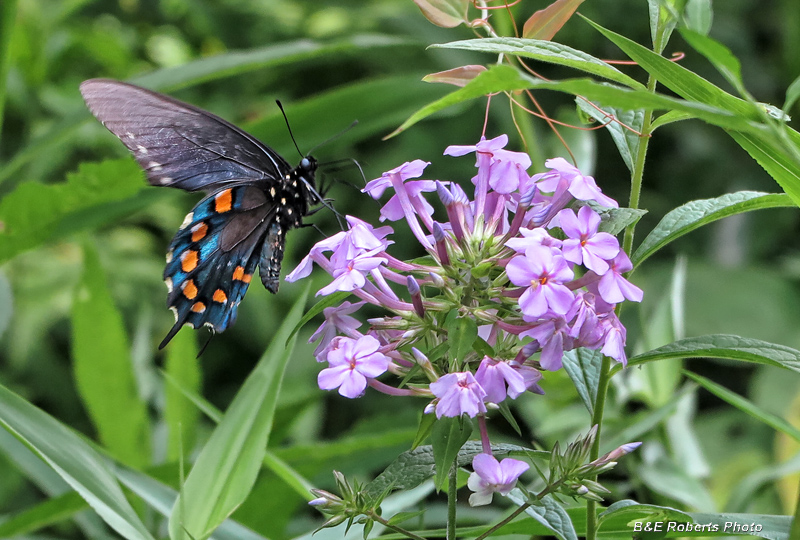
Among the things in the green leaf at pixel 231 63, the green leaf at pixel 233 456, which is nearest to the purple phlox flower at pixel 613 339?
the green leaf at pixel 233 456

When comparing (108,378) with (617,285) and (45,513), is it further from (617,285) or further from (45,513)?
(617,285)

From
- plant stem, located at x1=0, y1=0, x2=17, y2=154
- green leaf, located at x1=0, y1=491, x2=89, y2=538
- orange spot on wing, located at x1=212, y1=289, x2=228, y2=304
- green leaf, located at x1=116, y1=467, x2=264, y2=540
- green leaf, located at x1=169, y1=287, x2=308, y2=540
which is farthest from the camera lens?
plant stem, located at x1=0, y1=0, x2=17, y2=154

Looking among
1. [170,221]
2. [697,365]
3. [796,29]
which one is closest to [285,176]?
[170,221]

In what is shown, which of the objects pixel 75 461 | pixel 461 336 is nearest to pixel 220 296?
pixel 75 461

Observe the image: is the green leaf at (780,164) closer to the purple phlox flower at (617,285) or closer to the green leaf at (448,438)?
the purple phlox flower at (617,285)

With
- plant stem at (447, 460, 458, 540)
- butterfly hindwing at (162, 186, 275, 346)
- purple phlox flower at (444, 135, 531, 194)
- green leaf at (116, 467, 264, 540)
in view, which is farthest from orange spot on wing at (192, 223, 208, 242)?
plant stem at (447, 460, 458, 540)

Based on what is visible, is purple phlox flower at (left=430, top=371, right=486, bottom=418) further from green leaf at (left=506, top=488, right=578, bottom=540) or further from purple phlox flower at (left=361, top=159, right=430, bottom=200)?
purple phlox flower at (left=361, top=159, right=430, bottom=200)
